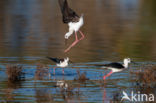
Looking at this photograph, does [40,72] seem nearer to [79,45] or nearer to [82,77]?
[82,77]

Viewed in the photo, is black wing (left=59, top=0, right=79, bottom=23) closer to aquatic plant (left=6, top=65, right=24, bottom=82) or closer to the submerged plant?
the submerged plant

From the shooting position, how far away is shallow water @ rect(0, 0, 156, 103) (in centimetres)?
942

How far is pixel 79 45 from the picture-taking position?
16531mm

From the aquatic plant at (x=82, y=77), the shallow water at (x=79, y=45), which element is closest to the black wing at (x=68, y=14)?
the shallow water at (x=79, y=45)

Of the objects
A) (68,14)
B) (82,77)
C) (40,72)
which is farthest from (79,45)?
(82,77)

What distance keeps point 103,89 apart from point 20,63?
3245mm

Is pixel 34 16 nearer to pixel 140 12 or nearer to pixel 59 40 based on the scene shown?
pixel 140 12

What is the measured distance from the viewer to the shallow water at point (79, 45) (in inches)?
371

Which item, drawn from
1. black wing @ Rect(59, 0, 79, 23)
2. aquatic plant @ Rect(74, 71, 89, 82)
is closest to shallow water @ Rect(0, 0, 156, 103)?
aquatic plant @ Rect(74, 71, 89, 82)

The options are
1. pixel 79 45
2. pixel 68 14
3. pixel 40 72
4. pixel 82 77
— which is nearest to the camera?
pixel 82 77

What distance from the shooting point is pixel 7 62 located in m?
12.3

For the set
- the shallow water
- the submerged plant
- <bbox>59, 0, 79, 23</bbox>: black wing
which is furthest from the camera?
<bbox>59, 0, 79, 23</bbox>: black wing

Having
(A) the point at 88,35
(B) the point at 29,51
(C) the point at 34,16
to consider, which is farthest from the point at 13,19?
(B) the point at 29,51

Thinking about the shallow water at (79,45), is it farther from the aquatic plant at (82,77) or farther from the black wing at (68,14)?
the black wing at (68,14)
